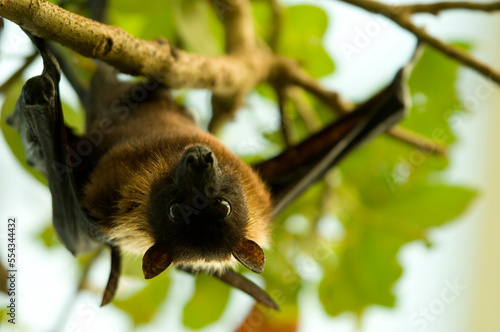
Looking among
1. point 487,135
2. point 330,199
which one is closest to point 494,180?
point 487,135

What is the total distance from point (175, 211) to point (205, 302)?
1.28 m

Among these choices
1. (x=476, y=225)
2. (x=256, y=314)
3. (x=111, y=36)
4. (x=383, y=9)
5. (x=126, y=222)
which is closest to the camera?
(x=111, y=36)

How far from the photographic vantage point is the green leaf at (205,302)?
318cm

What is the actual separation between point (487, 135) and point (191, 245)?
596 centimetres

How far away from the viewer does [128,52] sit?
195 cm

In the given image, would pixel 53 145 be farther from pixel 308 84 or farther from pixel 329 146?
pixel 308 84

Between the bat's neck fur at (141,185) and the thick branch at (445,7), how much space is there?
1202 millimetres

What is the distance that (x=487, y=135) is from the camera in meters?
6.97

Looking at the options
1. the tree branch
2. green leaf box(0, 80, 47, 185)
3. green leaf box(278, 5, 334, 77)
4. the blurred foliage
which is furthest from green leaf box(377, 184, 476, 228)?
green leaf box(0, 80, 47, 185)

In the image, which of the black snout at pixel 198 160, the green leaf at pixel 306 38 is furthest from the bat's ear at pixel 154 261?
the green leaf at pixel 306 38

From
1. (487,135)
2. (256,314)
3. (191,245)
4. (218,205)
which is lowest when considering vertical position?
(487,135)

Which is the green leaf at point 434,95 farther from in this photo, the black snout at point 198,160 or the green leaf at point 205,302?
the black snout at point 198,160

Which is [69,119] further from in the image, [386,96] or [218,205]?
[386,96]

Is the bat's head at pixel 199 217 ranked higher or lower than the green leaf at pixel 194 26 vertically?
lower
